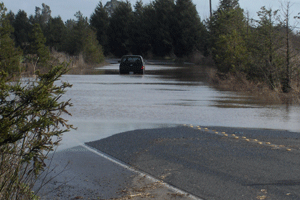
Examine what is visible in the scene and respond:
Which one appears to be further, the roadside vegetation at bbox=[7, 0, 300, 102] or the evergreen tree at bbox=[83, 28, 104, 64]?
the evergreen tree at bbox=[83, 28, 104, 64]

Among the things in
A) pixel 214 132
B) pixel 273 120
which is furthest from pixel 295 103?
pixel 214 132

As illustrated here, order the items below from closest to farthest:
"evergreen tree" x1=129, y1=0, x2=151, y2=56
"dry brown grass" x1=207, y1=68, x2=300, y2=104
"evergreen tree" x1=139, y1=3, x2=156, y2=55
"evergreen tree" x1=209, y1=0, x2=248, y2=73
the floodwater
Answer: the floodwater → "dry brown grass" x1=207, y1=68, x2=300, y2=104 → "evergreen tree" x1=209, y1=0, x2=248, y2=73 → "evergreen tree" x1=139, y1=3, x2=156, y2=55 → "evergreen tree" x1=129, y1=0, x2=151, y2=56

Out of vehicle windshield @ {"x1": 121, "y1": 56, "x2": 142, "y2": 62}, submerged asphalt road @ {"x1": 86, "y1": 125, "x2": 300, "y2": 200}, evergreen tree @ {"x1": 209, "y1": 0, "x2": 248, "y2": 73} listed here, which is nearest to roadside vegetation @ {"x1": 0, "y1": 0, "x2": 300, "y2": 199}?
evergreen tree @ {"x1": 209, "y1": 0, "x2": 248, "y2": 73}

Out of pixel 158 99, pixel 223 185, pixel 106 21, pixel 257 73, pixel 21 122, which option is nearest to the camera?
pixel 21 122

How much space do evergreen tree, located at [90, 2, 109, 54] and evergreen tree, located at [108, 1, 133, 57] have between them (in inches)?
46.6

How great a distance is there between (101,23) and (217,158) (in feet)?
284

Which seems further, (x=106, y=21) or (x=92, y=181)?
(x=106, y=21)

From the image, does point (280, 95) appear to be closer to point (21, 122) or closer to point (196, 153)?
point (196, 153)

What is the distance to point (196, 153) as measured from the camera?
778 centimetres

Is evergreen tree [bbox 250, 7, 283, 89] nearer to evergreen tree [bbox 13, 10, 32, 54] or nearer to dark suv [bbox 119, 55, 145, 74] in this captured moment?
dark suv [bbox 119, 55, 145, 74]

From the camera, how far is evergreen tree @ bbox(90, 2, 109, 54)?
89062mm

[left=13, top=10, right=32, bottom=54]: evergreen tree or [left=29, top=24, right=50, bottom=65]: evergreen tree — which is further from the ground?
[left=13, top=10, right=32, bottom=54]: evergreen tree

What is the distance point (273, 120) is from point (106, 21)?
83.2 m

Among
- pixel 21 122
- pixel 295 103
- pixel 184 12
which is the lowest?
pixel 295 103
